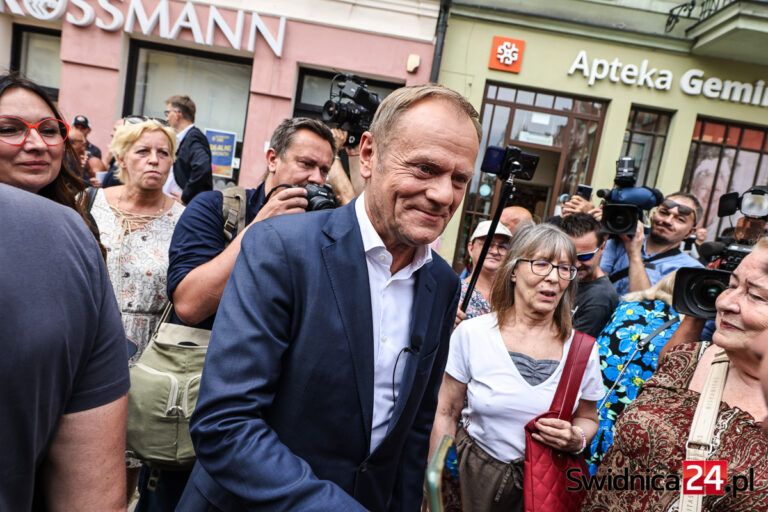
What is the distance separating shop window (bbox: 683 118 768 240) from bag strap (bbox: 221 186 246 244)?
339 inches

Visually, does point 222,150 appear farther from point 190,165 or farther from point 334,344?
point 334,344

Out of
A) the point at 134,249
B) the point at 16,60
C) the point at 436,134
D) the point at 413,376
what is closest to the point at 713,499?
the point at 413,376

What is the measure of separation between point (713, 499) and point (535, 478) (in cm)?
68

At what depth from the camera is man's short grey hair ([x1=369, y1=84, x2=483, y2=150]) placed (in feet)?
4.37

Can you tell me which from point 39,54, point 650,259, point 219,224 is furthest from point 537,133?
point 39,54

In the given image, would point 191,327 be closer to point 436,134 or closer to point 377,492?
point 377,492

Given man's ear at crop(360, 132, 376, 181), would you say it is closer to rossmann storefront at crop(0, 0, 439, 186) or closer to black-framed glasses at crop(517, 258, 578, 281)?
black-framed glasses at crop(517, 258, 578, 281)

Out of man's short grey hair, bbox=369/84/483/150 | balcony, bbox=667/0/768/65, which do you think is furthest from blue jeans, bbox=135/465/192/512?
balcony, bbox=667/0/768/65

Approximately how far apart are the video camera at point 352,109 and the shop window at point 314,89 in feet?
18.6

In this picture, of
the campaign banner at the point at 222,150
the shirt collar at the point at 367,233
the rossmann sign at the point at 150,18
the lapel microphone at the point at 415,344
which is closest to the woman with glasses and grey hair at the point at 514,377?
the lapel microphone at the point at 415,344

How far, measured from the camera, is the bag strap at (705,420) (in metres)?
1.54

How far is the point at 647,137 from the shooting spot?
27.5 ft

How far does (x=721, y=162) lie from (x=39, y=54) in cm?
1163

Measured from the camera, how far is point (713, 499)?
5.07 ft
